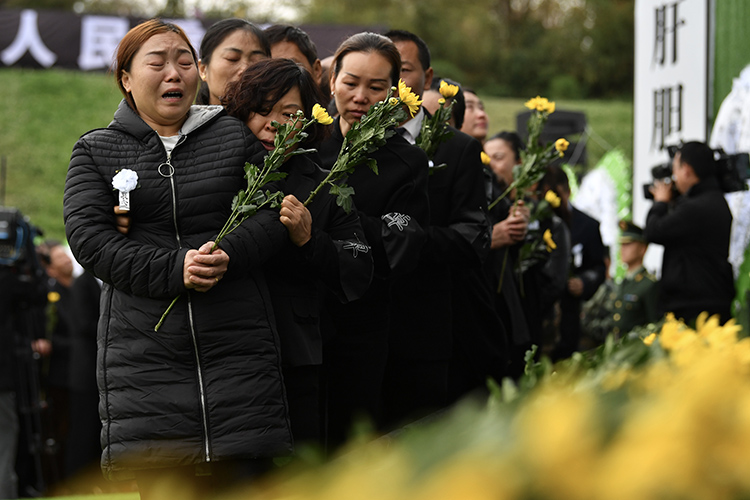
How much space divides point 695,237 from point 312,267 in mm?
4199

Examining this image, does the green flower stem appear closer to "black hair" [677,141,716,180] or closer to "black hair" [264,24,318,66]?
"black hair" [264,24,318,66]

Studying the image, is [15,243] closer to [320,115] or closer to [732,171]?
[320,115]

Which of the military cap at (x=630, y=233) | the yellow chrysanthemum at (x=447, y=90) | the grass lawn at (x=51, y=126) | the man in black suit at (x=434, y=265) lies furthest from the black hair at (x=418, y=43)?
the grass lawn at (x=51, y=126)

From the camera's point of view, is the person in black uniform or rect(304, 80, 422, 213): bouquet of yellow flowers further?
the person in black uniform

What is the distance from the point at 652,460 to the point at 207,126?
2186 millimetres

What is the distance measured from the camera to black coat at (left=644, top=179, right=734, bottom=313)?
6383 millimetres

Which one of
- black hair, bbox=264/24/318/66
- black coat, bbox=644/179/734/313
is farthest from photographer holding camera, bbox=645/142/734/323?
black hair, bbox=264/24/318/66

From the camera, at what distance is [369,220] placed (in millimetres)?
3355

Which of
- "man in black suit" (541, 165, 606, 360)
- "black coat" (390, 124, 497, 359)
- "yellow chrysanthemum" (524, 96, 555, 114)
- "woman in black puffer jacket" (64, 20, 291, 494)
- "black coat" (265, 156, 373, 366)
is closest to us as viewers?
"woman in black puffer jacket" (64, 20, 291, 494)

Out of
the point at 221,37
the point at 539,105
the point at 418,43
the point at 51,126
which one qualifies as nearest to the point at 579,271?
the point at 539,105

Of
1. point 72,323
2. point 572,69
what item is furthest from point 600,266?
point 572,69

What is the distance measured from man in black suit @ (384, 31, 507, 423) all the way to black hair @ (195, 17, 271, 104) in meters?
0.64

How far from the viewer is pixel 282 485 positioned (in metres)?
0.98

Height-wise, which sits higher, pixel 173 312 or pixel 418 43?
pixel 418 43
